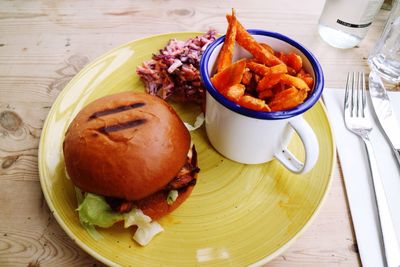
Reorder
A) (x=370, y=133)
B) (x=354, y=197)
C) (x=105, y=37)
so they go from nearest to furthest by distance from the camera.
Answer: (x=354, y=197) < (x=370, y=133) < (x=105, y=37)

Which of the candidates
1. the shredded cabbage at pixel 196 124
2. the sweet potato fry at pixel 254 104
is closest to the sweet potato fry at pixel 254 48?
the sweet potato fry at pixel 254 104

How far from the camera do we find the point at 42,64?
4.17 ft

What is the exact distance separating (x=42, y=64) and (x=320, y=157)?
100 cm

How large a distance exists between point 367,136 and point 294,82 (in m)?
0.39

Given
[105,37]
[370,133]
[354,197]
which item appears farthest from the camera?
[105,37]

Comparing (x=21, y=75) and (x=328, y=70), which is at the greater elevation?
(x=328, y=70)

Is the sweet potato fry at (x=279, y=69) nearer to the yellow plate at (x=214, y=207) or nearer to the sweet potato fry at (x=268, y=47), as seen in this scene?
the sweet potato fry at (x=268, y=47)

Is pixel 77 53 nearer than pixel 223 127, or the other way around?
pixel 223 127

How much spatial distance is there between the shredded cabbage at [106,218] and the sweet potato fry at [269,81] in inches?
16.6

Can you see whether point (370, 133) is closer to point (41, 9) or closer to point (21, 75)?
point (21, 75)

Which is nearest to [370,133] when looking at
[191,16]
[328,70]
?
[328,70]

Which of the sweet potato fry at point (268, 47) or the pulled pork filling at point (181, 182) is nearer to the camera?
the pulled pork filling at point (181, 182)

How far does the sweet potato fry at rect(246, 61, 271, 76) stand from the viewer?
35.0 inches

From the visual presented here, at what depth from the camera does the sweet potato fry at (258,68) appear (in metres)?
0.89
